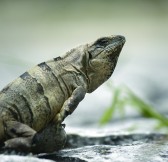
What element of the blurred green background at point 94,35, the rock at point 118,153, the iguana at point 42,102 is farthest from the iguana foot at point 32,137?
the blurred green background at point 94,35

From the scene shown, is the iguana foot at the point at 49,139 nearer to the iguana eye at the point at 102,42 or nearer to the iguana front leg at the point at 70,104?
the iguana front leg at the point at 70,104

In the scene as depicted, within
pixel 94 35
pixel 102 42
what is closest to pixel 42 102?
pixel 102 42

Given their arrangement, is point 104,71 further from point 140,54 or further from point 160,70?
point 140,54

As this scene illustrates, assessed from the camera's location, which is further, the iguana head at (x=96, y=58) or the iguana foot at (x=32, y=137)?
the iguana head at (x=96, y=58)

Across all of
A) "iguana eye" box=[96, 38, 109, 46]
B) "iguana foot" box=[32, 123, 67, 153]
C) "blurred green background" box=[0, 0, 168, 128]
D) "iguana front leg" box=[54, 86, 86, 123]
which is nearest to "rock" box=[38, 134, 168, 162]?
"iguana foot" box=[32, 123, 67, 153]

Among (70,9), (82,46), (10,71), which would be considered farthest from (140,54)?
(70,9)

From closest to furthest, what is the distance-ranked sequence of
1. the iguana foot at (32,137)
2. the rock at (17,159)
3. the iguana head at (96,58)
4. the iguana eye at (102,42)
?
1. the rock at (17,159)
2. the iguana foot at (32,137)
3. the iguana head at (96,58)
4. the iguana eye at (102,42)

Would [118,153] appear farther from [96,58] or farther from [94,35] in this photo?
[94,35]
